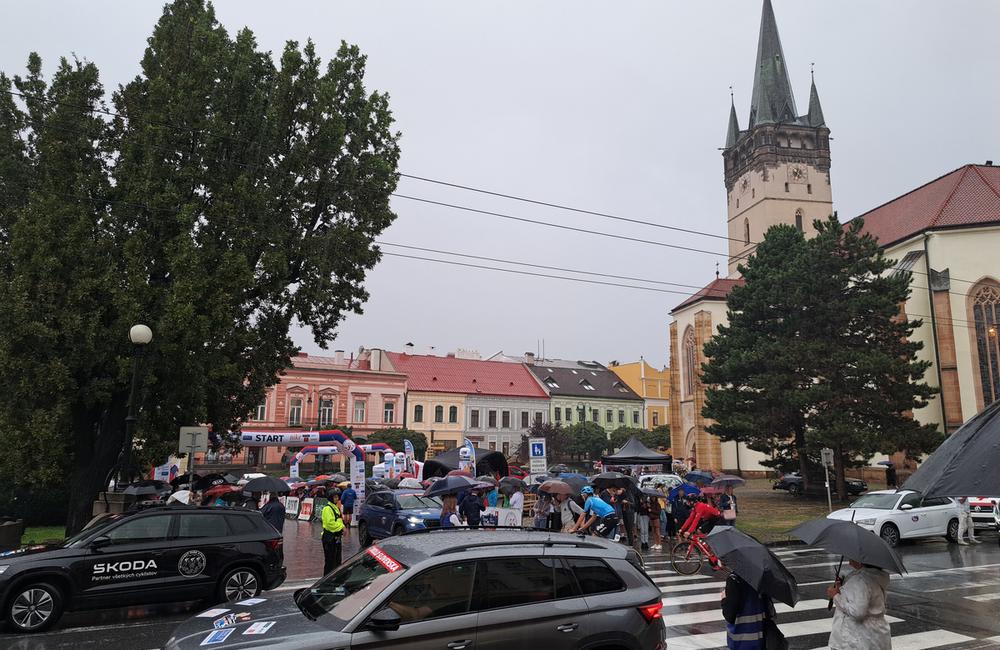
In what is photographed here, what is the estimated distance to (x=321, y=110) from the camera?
18578 mm

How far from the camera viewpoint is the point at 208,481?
85.5 ft

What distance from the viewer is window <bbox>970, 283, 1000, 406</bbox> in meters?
36.4

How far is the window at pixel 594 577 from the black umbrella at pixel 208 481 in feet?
72.6

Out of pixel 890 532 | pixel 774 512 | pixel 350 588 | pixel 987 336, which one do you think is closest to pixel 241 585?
pixel 350 588

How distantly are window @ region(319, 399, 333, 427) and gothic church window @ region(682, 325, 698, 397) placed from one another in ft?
107

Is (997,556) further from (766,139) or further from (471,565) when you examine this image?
(766,139)

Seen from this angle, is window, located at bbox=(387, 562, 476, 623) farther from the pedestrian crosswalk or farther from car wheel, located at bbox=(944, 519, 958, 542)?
car wheel, located at bbox=(944, 519, 958, 542)

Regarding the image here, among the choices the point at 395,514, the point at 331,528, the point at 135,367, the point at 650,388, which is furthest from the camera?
the point at 650,388

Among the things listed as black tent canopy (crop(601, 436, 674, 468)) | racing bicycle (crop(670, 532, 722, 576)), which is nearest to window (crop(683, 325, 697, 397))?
black tent canopy (crop(601, 436, 674, 468))

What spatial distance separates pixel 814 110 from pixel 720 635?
2721 inches

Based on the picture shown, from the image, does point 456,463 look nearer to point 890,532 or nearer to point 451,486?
point 451,486

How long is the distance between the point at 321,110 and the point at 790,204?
5524 cm

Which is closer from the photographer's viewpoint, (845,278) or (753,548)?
(753,548)

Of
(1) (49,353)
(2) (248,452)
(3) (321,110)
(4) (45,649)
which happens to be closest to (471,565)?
(4) (45,649)
